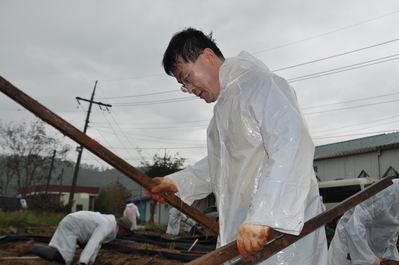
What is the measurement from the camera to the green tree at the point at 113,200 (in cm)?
3588

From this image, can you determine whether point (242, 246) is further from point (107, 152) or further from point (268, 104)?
point (107, 152)

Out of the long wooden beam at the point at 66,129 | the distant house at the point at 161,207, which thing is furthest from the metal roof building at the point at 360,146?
the long wooden beam at the point at 66,129

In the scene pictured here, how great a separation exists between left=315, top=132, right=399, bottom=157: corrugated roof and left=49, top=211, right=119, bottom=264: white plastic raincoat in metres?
12.0

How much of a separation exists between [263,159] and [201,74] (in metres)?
0.65

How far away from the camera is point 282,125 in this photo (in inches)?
60.8

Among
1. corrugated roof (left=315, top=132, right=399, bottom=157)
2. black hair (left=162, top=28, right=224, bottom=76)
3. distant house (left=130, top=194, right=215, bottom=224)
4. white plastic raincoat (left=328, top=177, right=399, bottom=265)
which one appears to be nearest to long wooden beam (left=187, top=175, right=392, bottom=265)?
black hair (left=162, top=28, right=224, bottom=76)

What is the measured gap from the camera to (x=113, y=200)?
36719mm

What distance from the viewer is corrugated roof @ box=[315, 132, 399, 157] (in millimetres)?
14563

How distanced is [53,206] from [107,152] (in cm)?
2097

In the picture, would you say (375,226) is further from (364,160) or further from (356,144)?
(356,144)

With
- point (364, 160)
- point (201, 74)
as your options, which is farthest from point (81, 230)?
point (364, 160)

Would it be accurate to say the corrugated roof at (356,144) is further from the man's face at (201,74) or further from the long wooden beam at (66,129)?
the long wooden beam at (66,129)

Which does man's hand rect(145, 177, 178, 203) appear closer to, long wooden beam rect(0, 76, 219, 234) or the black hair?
long wooden beam rect(0, 76, 219, 234)

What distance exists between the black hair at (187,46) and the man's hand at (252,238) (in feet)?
3.47
